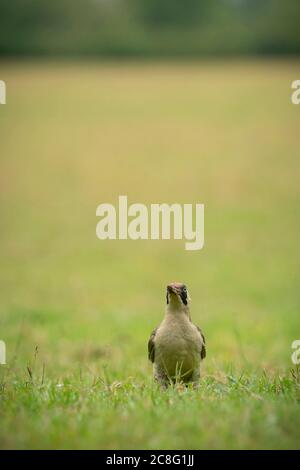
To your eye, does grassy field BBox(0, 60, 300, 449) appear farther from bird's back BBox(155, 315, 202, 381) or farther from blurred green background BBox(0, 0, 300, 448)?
bird's back BBox(155, 315, 202, 381)

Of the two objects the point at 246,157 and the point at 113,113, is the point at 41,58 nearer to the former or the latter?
the point at 113,113

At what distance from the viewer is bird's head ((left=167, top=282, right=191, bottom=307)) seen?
18.5 feet

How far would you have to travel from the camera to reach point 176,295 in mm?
Result: 5652

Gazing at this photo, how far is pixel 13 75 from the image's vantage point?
45.4m

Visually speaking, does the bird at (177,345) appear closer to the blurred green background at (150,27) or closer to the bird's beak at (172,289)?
the bird's beak at (172,289)

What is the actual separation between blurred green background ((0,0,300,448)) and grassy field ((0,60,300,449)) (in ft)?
0.11

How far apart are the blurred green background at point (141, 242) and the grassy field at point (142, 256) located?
0.11ft

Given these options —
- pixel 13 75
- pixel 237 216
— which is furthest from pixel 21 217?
pixel 13 75

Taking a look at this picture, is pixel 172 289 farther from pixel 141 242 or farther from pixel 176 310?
pixel 141 242

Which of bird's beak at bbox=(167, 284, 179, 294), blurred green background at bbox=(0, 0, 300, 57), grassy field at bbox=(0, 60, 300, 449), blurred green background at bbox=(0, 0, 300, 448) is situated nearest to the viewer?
grassy field at bbox=(0, 60, 300, 449)

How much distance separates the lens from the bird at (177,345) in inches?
222

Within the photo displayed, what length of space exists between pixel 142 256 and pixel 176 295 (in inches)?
603

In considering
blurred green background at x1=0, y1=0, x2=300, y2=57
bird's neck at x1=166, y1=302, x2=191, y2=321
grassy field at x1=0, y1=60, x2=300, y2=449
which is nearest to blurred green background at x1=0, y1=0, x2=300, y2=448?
grassy field at x1=0, y1=60, x2=300, y2=449

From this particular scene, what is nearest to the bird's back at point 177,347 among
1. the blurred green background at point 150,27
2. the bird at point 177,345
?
the bird at point 177,345
